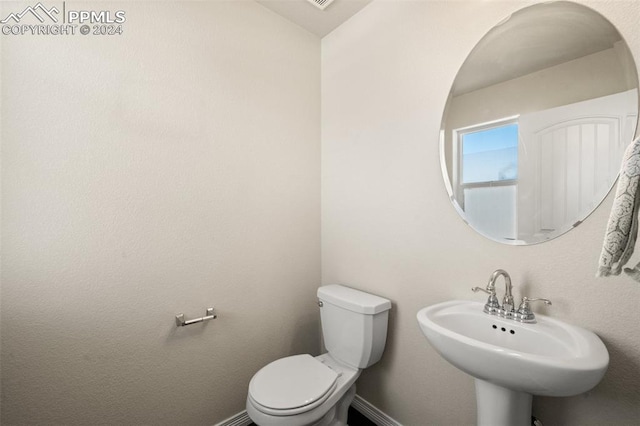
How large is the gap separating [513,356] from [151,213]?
4.68ft

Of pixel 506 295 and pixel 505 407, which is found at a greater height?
pixel 506 295

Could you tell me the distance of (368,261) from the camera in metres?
1.52

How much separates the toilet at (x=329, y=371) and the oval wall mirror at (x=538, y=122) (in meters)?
0.69

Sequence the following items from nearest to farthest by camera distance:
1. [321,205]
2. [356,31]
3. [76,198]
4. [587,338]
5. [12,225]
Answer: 1. [587,338]
2. [12,225]
3. [76,198]
4. [356,31]
5. [321,205]

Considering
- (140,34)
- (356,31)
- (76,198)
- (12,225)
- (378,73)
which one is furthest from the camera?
(356,31)

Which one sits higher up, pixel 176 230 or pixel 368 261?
pixel 176 230

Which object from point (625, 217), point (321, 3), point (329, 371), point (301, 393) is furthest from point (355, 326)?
point (321, 3)

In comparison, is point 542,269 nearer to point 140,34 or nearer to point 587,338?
point 587,338

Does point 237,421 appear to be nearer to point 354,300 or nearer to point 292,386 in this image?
point 292,386

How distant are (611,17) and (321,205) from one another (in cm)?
147

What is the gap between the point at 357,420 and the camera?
1513 millimetres

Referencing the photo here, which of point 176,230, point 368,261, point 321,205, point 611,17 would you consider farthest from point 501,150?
point 176,230

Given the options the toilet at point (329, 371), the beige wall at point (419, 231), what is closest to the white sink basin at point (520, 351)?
the beige wall at point (419, 231)

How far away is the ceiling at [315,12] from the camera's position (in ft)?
4.98
